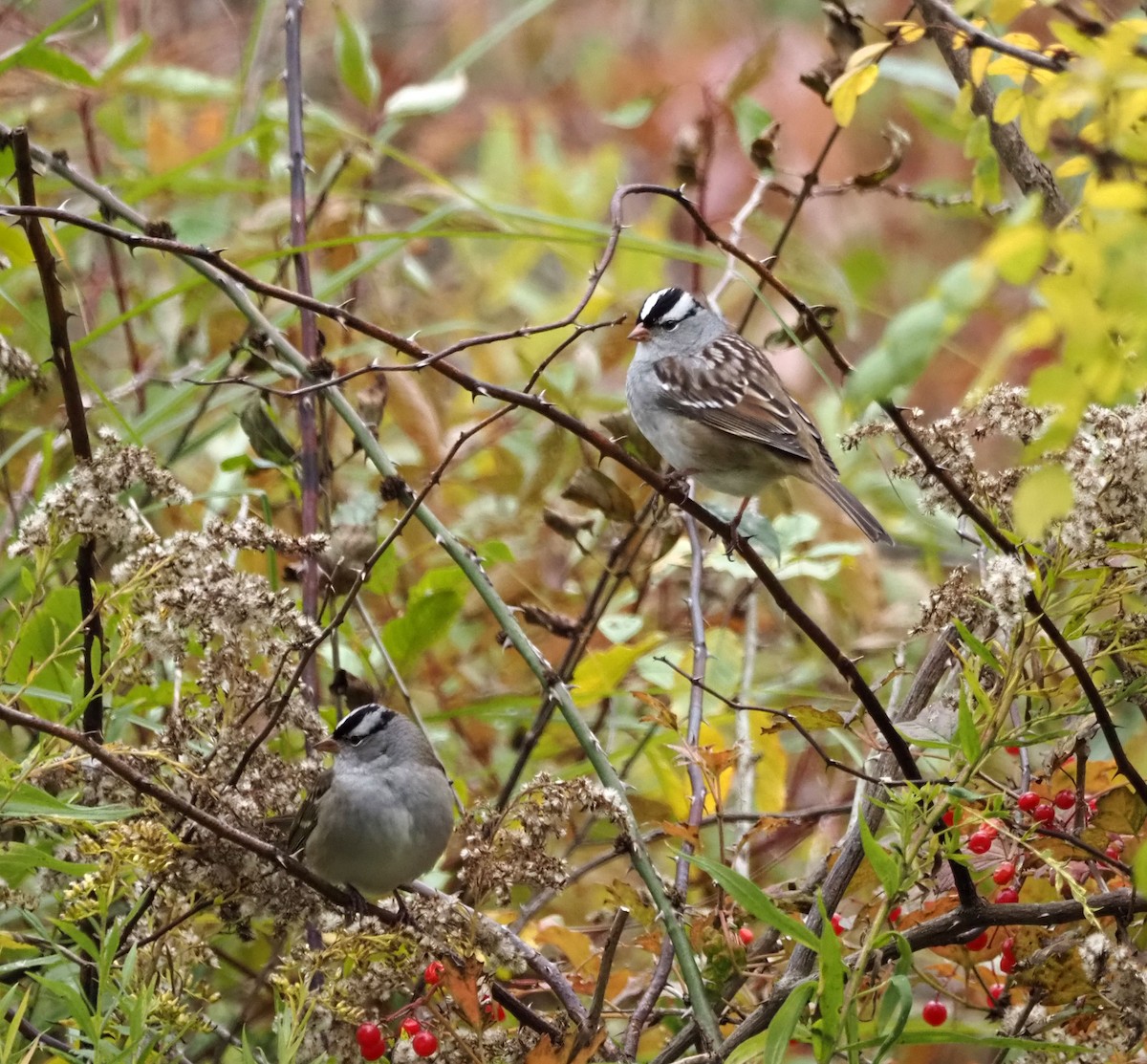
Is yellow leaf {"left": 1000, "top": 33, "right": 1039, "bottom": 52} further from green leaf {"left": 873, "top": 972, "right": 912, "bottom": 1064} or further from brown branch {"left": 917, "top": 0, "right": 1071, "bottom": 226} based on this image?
green leaf {"left": 873, "top": 972, "right": 912, "bottom": 1064}

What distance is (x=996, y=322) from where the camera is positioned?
647 cm

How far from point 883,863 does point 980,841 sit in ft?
1.12

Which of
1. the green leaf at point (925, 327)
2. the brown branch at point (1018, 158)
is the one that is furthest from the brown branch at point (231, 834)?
the brown branch at point (1018, 158)

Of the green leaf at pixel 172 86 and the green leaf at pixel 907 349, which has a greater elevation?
the green leaf at pixel 172 86

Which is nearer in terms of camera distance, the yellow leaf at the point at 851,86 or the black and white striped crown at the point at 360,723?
the yellow leaf at the point at 851,86

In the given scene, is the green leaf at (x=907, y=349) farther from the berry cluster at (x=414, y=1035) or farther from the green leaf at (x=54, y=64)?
the green leaf at (x=54, y=64)

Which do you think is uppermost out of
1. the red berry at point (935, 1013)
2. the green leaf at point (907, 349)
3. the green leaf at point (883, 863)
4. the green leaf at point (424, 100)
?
the green leaf at point (424, 100)

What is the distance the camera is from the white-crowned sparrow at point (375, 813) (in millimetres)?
2209

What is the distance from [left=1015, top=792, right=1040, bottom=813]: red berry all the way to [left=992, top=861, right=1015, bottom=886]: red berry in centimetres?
7

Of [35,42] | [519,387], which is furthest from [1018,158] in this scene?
[519,387]

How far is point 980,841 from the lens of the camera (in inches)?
66.8

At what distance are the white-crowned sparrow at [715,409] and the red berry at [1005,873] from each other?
44.8 inches

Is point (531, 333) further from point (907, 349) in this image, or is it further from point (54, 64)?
point (54, 64)

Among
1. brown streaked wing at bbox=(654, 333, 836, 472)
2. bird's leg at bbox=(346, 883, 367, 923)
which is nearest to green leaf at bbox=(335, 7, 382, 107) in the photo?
brown streaked wing at bbox=(654, 333, 836, 472)
